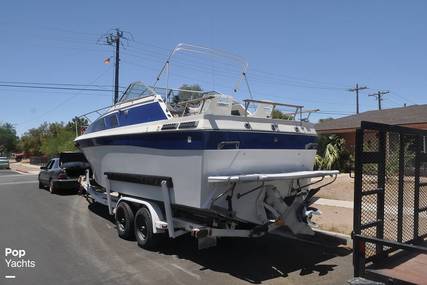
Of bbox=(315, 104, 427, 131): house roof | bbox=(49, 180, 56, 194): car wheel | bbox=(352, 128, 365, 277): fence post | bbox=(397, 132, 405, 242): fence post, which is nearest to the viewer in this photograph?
bbox=(352, 128, 365, 277): fence post

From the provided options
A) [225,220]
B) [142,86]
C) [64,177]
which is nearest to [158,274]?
[225,220]

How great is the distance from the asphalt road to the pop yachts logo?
4 cm

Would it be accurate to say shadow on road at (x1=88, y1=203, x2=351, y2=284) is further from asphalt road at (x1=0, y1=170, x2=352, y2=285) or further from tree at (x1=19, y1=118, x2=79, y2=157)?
tree at (x1=19, y1=118, x2=79, y2=157)

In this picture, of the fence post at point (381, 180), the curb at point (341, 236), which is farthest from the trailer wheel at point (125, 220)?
the fence post at point (381, 180)

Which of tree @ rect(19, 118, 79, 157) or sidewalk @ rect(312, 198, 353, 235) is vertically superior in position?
tree @ rect(19, 118, 79, 157)

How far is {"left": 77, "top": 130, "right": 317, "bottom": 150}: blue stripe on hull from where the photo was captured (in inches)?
285

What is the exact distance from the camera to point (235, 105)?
8531 millimetres

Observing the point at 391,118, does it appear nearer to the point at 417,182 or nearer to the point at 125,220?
the point at 125,220

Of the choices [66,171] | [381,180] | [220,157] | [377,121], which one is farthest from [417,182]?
[377,121]

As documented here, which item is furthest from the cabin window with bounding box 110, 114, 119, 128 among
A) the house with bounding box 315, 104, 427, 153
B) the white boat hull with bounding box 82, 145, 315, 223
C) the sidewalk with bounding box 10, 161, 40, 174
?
the sidewalk with bounding box 10, 161, 40, 174

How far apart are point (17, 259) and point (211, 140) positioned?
4.01 m

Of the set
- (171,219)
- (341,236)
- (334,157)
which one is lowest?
(341,236)

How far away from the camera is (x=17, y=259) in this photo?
8.15 metres

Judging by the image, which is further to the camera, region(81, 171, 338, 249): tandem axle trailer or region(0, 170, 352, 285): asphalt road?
region(81, 171, 338, 249): tandem axle trailer
